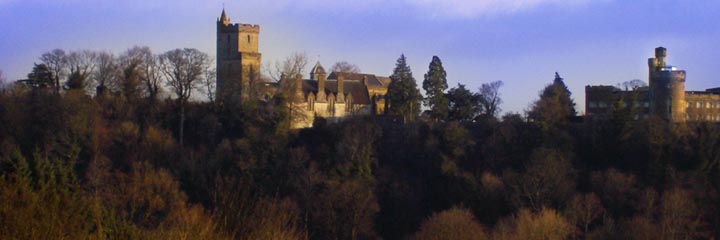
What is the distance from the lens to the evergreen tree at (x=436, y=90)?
133 feet

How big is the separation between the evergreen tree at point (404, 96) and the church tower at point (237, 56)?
563 cm

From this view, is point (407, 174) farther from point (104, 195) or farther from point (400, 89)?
point (104, 195)

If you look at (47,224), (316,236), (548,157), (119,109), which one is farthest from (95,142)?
(47,224)

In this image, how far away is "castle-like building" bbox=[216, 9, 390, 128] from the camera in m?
40.5

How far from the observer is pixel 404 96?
41.2 meters

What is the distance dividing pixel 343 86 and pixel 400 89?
431 cm

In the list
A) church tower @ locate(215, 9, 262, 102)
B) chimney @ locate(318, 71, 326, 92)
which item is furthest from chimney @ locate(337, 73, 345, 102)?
church tower @ locate(215, 9, 262, 102)

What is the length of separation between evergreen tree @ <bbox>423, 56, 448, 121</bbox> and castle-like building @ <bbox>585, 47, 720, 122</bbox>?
19.2 ft

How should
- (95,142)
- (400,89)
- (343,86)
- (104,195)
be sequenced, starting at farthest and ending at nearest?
(343,86)
(400,89)
(95,142)
(104,195)

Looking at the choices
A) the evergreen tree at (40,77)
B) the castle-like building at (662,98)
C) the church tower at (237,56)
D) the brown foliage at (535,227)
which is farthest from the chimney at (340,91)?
the brown foliage at (535,227)

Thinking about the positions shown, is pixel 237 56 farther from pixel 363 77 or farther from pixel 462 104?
pixel 462 104

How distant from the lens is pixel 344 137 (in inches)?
1436

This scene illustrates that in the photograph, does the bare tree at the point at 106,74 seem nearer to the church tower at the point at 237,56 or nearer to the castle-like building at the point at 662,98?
the church tower at the point at 237,56

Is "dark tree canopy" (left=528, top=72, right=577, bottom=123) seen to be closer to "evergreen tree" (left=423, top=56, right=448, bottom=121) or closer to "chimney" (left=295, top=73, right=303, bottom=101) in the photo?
"evergreen tree" (left=423, top=56, right=448, bottom=121)
